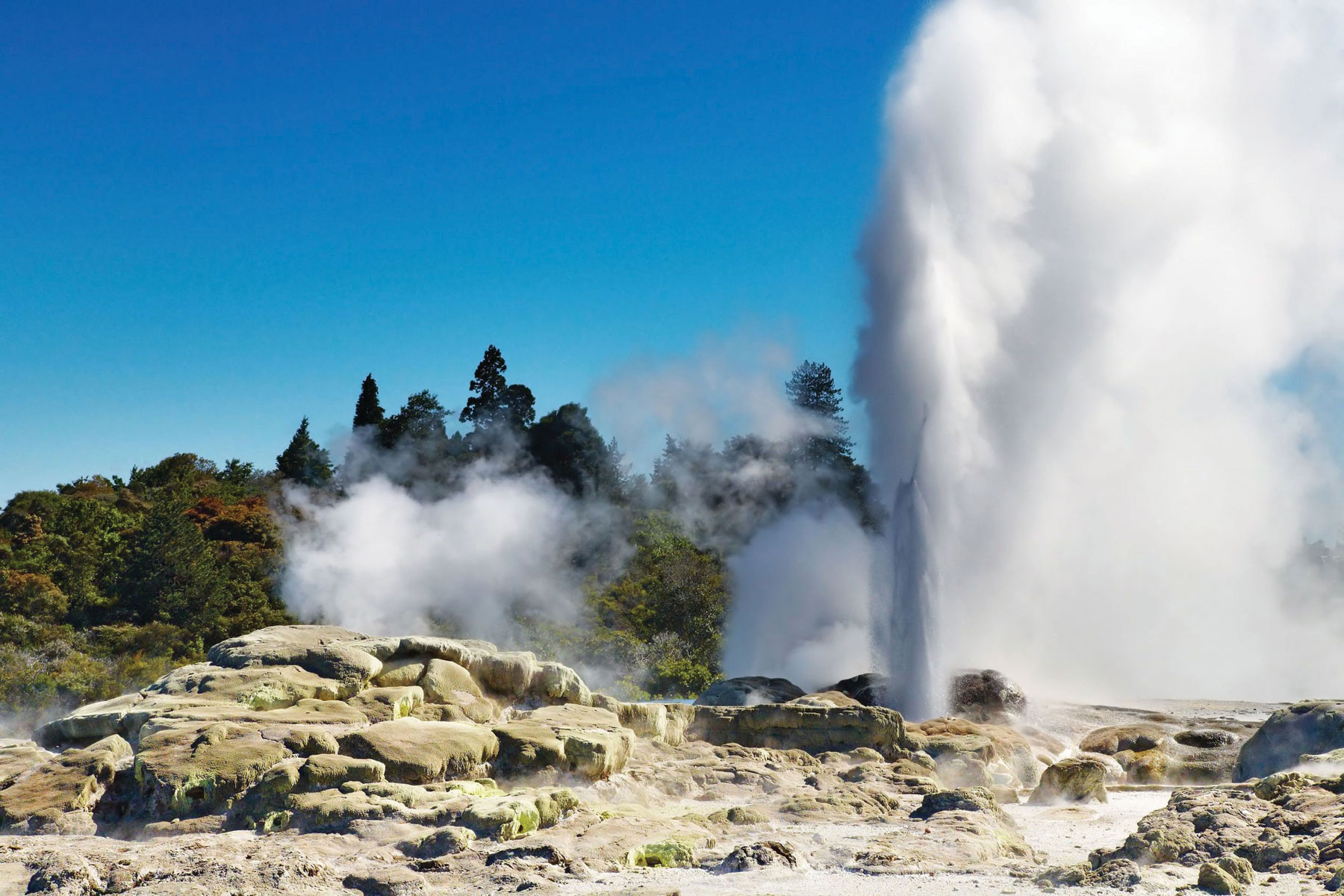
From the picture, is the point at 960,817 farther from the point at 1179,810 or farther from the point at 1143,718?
the point at 1143,718

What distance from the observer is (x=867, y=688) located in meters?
22.0

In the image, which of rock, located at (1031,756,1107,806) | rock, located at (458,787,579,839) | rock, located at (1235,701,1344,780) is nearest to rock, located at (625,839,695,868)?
rock, located at (458,787,579,839)

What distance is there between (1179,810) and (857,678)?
12.1 meters

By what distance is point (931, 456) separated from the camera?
26219mm

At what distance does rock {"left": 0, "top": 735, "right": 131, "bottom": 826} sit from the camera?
1088 cm

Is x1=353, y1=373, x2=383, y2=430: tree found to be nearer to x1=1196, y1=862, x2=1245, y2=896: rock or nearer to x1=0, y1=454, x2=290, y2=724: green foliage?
x1=0, y1=454, x2=290, y2=724: green foliage

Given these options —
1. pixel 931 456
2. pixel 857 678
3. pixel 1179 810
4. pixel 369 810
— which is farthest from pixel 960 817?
pixel 931 456

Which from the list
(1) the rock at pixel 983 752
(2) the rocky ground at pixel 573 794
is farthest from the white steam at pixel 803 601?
(2) the rocky ground at pixel 573 794

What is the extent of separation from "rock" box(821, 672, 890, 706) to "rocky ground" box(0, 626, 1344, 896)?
3.88 meters

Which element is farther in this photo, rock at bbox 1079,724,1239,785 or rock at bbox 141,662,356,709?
rock at bbox 1079,724,1239,785

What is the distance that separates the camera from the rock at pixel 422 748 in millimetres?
11469

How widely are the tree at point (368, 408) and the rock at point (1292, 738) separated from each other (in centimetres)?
3567

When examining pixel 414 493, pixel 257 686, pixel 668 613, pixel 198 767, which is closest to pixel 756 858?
pixel 198 767

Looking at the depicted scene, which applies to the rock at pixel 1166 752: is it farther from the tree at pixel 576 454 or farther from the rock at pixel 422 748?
the tree at pixel 576 454
